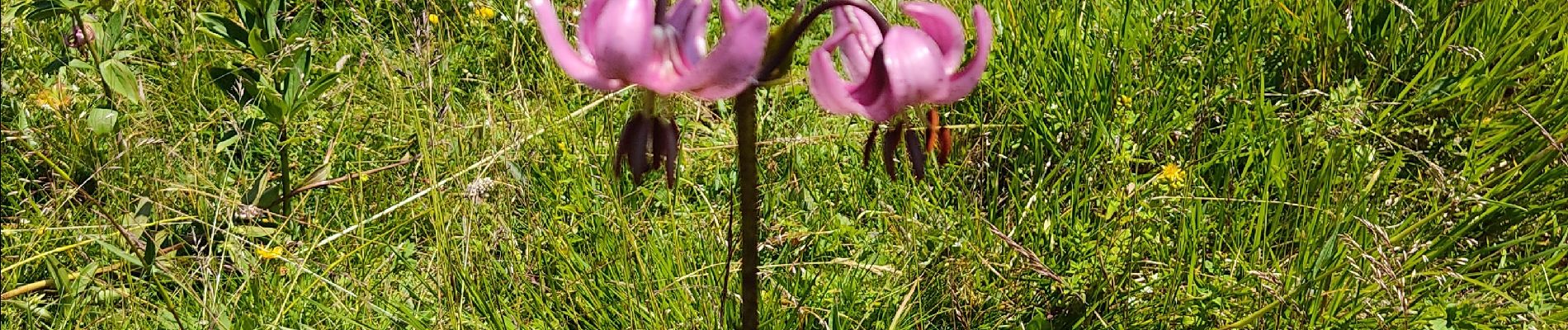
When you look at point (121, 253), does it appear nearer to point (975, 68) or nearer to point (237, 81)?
point (237, 81)

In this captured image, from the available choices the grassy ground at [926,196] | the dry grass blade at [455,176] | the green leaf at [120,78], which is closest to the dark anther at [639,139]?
the grassy ground at [926,196]

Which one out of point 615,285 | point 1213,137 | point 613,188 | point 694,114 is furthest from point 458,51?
point 1213,137

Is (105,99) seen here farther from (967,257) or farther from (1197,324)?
(1197,324)

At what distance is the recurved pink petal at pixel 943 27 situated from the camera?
1.12 m

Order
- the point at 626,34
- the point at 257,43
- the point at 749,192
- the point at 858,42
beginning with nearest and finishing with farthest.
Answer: the point at 626,34 → the point at 858,42 → the point at 749,192 → the point at 257,43

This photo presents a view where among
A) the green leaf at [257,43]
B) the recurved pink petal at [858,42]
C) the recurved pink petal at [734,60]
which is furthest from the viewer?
the green leaf at [257,43]

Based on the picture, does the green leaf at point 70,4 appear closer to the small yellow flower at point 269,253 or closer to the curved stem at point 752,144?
the small yellow flower at point 269,253

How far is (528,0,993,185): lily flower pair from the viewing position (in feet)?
3.51

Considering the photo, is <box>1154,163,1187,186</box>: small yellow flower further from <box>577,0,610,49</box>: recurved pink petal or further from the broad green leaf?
the broad green leaf

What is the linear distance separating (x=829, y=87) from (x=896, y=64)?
0.23 ft

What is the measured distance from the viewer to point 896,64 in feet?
3.56

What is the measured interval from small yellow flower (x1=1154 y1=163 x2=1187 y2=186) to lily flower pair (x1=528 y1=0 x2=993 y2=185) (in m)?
1.22

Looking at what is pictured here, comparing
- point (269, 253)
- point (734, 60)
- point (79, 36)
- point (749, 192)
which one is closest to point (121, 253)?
point (269, 253)

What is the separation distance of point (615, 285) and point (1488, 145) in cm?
164
